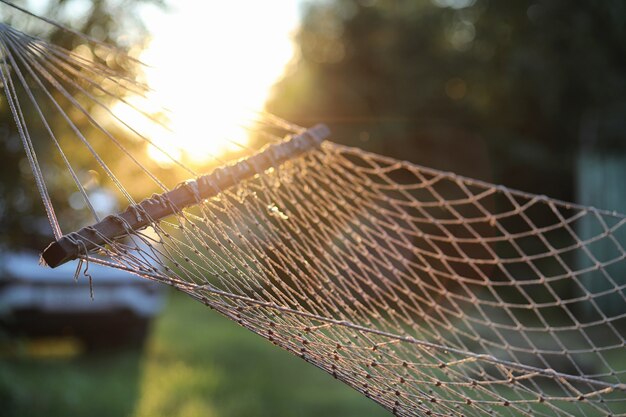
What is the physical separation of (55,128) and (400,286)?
133 inches

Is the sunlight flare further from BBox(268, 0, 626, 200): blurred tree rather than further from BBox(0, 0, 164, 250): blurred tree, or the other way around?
BBox(268, 0, 626, 200): blurred tree

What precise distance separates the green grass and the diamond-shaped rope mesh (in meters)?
0.41

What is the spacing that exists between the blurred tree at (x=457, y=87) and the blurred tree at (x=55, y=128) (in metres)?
4.52

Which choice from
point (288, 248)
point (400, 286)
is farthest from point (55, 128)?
point (400, 286)

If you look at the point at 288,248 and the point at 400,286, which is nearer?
the point at 288,248

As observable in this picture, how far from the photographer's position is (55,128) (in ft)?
7.43

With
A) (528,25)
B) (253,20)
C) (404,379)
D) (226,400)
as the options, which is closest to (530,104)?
(528,25)

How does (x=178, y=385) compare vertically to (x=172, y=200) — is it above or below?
below

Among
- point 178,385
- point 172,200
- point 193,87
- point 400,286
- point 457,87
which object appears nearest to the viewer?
point 172,200

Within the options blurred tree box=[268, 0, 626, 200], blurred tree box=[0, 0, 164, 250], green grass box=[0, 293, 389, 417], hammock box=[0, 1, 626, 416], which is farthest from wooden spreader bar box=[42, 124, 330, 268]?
blurred tree box=[268, 0, 626, 200]

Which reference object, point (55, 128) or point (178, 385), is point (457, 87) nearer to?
point (178, 385)

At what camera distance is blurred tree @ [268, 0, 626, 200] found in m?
6.15

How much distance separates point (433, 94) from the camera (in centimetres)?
719

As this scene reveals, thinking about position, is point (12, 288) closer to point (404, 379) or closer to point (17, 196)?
point (17, 196)
